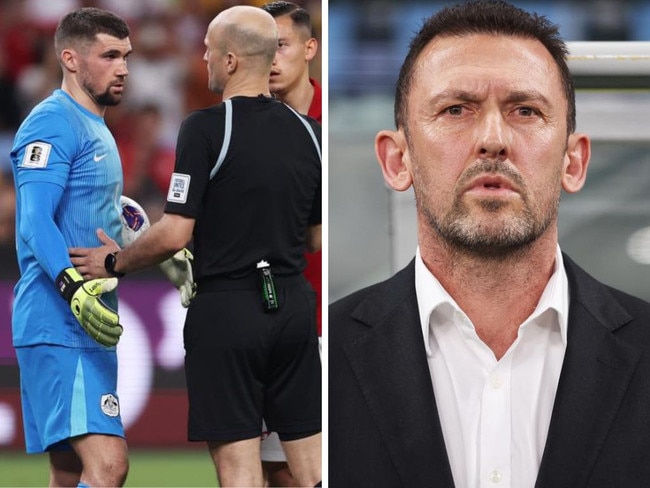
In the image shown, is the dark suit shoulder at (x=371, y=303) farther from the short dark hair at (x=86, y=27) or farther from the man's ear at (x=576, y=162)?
the short dark hair at (x=86, y=27)

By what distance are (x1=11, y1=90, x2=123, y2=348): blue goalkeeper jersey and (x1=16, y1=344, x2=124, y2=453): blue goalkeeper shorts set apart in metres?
0.03

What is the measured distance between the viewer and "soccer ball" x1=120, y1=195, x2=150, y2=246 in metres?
1.87

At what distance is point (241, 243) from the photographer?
74.3 inches

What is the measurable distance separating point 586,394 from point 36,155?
1069mm

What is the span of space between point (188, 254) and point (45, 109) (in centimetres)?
37

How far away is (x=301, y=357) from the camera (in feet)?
6.43

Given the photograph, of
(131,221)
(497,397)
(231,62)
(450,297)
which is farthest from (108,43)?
(497,397)

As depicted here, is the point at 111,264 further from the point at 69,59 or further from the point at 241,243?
the point at 69,59

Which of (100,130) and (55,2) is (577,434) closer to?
(100,130)

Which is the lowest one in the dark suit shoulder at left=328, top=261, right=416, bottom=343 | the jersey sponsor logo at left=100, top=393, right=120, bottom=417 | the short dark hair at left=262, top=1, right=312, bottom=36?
the jersey sponsor logo at left=100, top=393, right=120, bottom=417

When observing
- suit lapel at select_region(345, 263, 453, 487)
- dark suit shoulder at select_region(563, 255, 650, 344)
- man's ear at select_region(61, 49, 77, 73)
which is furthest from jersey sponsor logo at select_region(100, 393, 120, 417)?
dark suit shoulder at select_region(563, 255, 650, 344)

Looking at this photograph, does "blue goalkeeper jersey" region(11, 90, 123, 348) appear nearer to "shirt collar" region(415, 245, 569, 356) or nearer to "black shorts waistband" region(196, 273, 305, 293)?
"black shorts waistband" region(196, 273, 305, 293)

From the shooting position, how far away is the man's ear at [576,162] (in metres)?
1.29

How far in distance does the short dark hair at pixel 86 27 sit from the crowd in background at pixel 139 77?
0.05 metres
